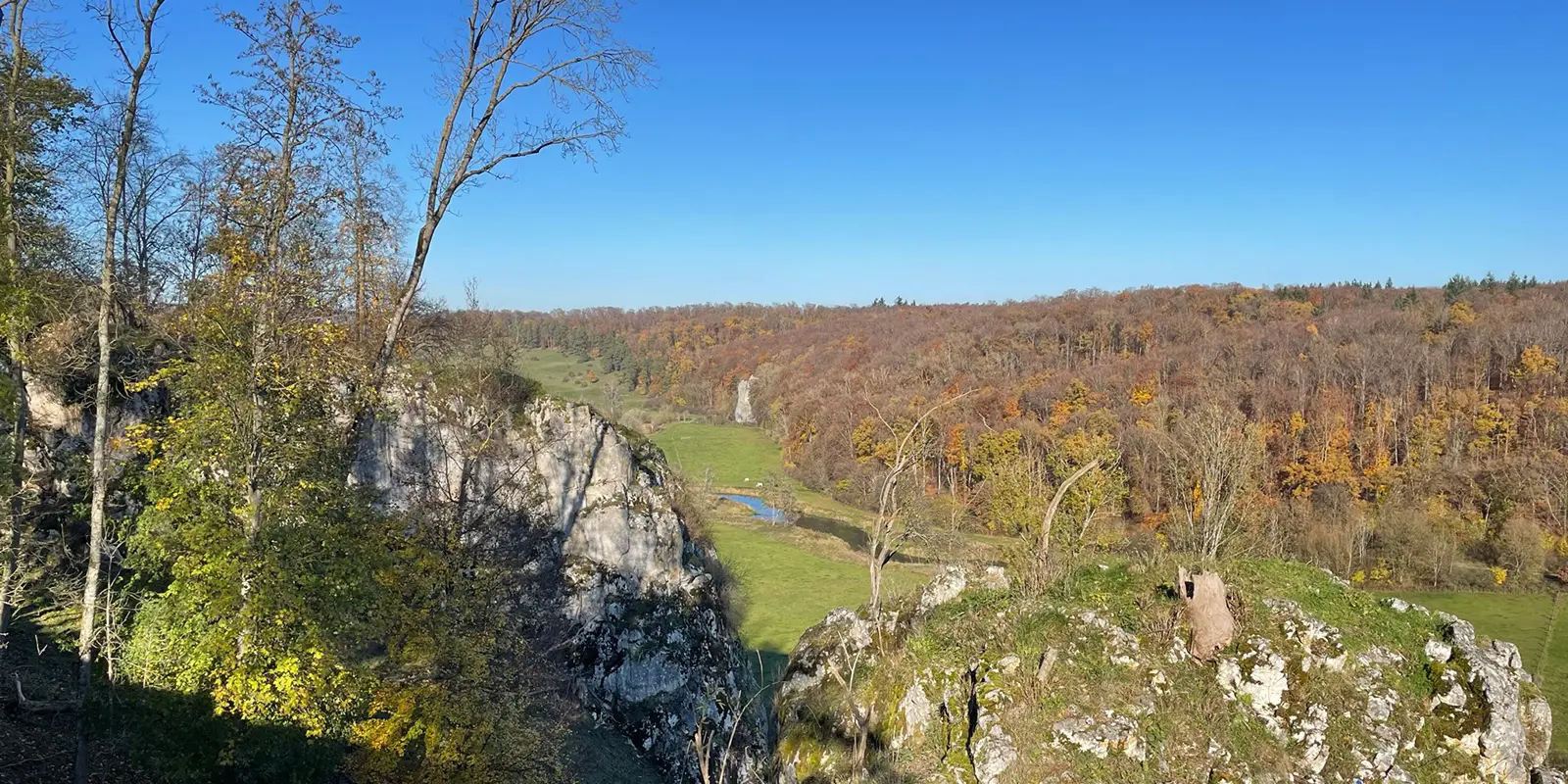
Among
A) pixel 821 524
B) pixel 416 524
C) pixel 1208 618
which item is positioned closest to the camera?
pixel 1208 618

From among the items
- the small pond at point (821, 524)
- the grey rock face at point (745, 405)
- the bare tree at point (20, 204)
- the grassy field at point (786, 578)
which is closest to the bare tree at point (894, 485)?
the bare tree at point (20, 204)

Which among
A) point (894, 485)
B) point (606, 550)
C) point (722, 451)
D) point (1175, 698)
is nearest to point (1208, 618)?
point (1175, 698)

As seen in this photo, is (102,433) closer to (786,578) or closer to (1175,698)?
(1175,698)

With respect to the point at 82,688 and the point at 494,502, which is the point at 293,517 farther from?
the point at 494,502

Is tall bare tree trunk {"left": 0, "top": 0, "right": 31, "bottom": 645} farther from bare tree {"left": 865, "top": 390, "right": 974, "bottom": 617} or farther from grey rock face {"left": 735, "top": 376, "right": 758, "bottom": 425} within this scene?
grey rock face {"left": 735, "top": 376, "right": 758, "bottom": 425}

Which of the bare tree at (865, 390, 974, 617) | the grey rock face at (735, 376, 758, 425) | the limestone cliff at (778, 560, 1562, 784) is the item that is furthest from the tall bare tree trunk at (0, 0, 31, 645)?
the grey rock face at (735, 376, 758, 425)

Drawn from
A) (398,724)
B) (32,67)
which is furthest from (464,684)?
(32,67)
